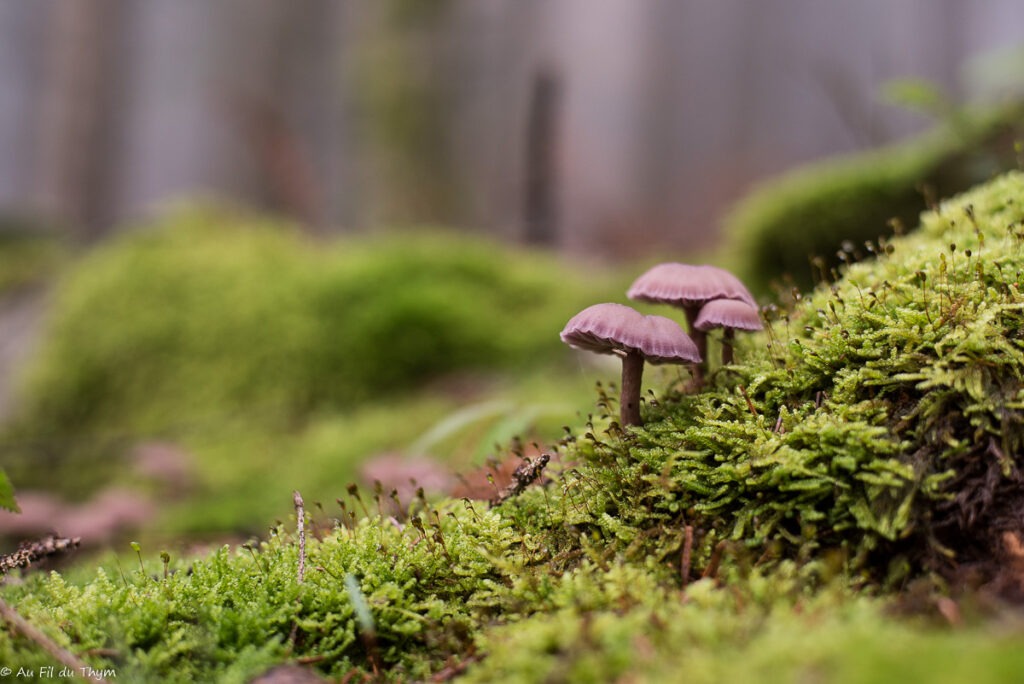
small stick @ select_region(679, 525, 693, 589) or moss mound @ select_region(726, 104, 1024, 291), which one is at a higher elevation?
moss mound @ select_region(726, 104, 1024, 291)

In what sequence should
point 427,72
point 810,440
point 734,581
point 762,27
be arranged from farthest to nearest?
point 762,27 → point 427,72 → point 810,440 → point 734,581

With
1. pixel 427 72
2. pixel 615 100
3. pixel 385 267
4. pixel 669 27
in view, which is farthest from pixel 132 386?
pixel 669 27

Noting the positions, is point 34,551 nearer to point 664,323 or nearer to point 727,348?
point 664,323

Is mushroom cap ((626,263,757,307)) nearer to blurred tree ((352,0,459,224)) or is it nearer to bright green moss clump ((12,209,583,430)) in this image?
bright green moss clump ((12,209,583,430))

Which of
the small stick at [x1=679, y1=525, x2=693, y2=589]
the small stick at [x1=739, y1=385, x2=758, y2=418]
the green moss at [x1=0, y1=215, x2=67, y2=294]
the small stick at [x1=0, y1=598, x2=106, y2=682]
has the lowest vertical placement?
the small stick at [x1=0, y1=598, x2=106, y2=682]

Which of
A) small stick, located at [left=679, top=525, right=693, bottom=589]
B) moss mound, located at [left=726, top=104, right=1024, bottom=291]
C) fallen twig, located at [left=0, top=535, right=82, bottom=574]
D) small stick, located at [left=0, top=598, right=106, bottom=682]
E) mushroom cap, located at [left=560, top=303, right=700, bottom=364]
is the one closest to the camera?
small stick, located at [left=0, top=598, right=106, bottom=682]

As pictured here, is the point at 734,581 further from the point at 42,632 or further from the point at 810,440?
the point at 42,632

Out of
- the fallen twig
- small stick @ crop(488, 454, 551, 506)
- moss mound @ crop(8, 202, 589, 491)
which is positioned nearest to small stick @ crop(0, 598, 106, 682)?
the fallen twig

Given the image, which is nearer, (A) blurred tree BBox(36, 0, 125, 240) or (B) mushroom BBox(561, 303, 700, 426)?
(B) mushroom BBox(561, 303, 700, 426)
